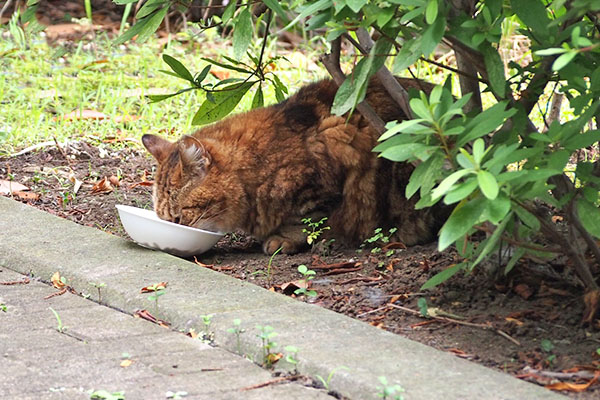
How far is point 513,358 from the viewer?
9.30 feet

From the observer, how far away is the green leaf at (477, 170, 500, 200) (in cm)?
225

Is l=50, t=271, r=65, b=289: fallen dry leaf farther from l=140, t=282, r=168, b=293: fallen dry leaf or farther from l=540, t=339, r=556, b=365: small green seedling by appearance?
l=540, t=339, r=556, b=365: small green seedling

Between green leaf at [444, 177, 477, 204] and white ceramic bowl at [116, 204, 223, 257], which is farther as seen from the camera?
white ceramic bowl at [116, 204, 223, 257]

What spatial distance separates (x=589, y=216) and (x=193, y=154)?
2.24 metres

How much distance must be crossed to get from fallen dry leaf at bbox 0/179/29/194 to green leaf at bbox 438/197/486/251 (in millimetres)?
3267

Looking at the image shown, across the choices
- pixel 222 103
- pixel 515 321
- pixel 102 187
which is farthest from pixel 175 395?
pixel 102 187

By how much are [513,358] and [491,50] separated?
934 millimetres

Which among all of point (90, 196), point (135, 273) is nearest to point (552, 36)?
point (135, 273)

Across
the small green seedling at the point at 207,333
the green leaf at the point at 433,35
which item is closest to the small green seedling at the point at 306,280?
the small green seedling at the point at 207,333

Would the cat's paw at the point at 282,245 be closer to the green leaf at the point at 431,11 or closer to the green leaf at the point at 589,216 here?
the green leaf at the point at 589,216

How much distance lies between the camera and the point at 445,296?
3346 millimetres

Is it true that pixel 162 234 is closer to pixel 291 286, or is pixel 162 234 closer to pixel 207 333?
pixel 291 286

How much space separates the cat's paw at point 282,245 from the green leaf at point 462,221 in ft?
6.29

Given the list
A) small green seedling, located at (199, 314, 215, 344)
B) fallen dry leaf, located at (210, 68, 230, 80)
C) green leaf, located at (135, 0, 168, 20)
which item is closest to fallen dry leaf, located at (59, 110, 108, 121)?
fallen dry leaf, located at (210, 68, 230, 80)
